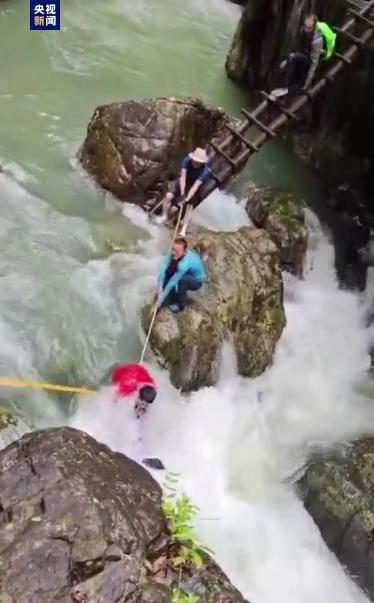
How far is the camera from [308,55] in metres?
11.8

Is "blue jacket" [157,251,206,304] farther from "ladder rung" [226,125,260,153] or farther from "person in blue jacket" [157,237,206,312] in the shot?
"ladder rung" [226,125,260,153]

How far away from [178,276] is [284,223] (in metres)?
3.54

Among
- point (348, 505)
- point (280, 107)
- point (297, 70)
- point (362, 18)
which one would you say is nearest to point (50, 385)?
point (348, 505)

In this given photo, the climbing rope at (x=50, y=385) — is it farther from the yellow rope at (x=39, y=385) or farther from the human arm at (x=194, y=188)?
the human arm at (x=194, y=188)

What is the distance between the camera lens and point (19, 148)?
543 inches

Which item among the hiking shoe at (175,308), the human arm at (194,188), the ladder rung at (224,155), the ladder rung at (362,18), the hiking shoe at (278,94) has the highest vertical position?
the ladder rung at (362,18)

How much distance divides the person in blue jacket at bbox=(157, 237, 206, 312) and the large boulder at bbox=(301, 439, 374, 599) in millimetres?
2634

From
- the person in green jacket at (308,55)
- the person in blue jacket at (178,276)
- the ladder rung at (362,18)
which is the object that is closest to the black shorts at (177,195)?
the person in blue jacket at (178,276)

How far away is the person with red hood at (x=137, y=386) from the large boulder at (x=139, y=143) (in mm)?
4349

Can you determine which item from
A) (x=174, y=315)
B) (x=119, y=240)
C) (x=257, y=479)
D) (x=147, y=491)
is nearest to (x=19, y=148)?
(x=119, y=240)

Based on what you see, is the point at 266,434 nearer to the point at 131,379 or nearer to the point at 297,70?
the point at 131,379

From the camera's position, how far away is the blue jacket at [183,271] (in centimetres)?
957

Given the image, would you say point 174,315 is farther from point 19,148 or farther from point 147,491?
point 19,148

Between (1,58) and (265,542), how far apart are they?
12.0 m
